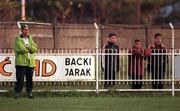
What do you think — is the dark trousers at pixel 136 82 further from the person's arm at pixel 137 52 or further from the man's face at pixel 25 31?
the man's face at pixel 25 31

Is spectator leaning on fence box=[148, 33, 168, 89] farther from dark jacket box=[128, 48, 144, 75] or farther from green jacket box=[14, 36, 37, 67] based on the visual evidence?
green jacket box=[14, 36, 37, 67]

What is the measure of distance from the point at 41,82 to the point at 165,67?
3.73 meters

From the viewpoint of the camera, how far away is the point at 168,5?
251ft

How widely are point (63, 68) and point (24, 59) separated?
1476 millimetres

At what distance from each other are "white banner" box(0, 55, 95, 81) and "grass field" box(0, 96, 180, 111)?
0.91 meters

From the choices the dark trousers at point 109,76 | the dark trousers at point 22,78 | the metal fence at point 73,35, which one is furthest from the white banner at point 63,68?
the metal fence at point 73,35

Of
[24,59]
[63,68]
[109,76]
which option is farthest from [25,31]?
[109,76]

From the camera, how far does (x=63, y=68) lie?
65.2 ft

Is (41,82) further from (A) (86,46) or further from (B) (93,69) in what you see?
(A) (86,46)

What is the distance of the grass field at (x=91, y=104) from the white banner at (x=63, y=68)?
36.0 inches

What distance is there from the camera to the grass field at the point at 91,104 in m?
16.8

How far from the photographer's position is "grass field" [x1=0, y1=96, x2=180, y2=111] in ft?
55.0

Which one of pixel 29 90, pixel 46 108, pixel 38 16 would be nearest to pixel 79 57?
pixel 29 90

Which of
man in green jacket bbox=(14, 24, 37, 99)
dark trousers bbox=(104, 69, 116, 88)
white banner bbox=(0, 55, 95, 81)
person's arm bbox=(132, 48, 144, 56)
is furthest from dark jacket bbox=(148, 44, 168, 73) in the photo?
man in green jacket bbox=(14, 24, 37, 99)
